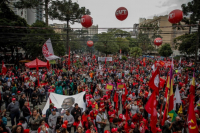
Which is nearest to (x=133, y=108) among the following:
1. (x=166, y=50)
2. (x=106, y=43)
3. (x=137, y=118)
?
(x=137, y=118)

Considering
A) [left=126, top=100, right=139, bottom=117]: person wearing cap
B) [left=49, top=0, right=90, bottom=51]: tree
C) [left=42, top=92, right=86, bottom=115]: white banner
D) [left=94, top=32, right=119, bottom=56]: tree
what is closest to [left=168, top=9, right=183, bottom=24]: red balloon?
[left=126, top=100, right=139, bottom=117]: person wearing cap

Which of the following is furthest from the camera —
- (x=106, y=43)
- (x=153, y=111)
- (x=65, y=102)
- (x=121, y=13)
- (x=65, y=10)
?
(x=106, y=43)

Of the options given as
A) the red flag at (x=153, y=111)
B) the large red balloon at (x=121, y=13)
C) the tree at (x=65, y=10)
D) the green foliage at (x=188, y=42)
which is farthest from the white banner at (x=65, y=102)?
the green foliage at (x=188, y=42)

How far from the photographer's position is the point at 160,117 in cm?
590

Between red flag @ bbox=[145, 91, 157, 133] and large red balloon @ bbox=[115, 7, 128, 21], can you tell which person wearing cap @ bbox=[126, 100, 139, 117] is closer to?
red flag @ bbox=[145, 91, 157, 133]

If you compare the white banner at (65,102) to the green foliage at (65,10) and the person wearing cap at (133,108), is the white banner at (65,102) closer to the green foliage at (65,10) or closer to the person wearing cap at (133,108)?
the person wearing cap at (133,108)

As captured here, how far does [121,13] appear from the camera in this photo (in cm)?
789

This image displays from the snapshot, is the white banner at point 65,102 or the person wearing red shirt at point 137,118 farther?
the white banner at point 65,102

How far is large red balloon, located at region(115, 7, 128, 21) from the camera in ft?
25.8

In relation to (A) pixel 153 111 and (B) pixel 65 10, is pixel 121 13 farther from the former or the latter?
(B) pixel 65 10

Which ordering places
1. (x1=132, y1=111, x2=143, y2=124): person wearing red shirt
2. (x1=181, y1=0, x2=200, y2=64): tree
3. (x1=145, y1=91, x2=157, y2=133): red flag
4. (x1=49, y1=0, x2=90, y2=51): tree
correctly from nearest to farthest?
(x1=145, y1=91, x2=157, y2=133): red flag → (x1=132, y1=111, x2=143, y2=124): person wearing red shirt → (x1=181, y1=0, x2=200, y2=64): tree → (x1=49, y1=0, x2=90, y2=51): tree

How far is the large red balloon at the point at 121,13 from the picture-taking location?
7855mm

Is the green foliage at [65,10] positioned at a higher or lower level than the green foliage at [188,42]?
higher

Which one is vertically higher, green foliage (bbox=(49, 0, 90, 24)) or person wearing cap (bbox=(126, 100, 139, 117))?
green foliage (bbox=(49, 0, 90, 24))
